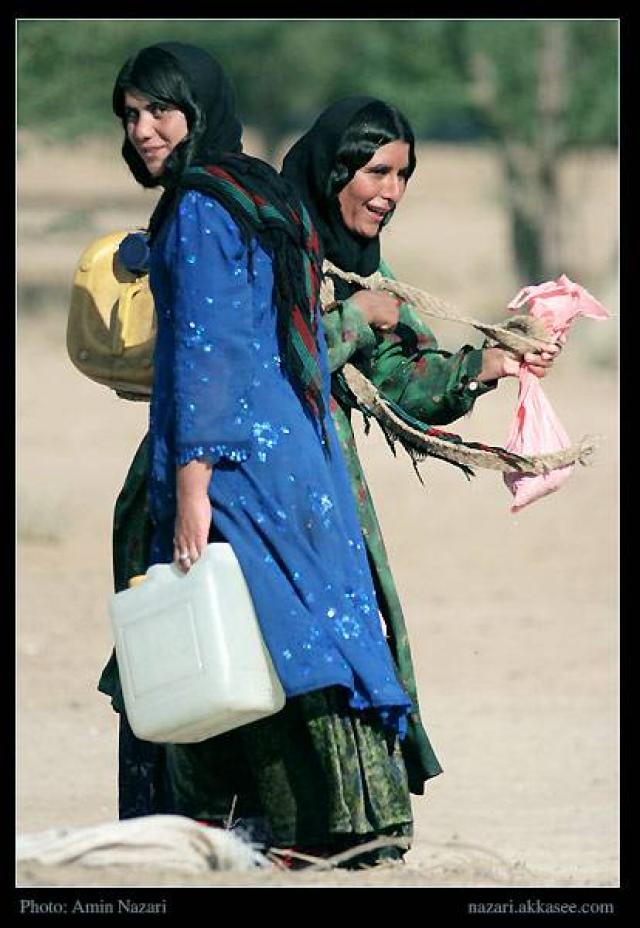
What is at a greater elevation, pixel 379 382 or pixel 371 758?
pixel 379 382

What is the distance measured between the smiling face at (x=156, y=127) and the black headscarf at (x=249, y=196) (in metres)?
0.02

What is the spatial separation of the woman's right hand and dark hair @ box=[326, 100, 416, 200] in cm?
Answer: 23

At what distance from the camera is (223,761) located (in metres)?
4.15

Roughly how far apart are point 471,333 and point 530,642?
23.9ft

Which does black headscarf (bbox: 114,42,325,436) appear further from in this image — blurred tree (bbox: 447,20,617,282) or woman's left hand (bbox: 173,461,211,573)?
blurred tree (bbox: 447,20,617,282)

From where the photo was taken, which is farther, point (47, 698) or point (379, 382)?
point (47, 698)

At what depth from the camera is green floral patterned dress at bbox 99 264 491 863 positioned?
13.1 ft

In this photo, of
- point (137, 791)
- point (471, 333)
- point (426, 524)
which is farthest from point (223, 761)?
point (471, 333)

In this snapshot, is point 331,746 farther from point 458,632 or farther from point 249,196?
point 458,632

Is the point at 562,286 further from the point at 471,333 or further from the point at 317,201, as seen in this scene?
the point at 471,333

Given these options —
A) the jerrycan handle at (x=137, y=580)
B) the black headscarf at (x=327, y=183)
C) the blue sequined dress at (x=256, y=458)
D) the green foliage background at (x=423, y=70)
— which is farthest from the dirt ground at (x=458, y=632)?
the green foliage background at (x=423, y=70)

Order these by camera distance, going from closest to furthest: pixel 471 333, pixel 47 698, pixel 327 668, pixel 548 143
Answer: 1. pixel 327 668
2. pixel 47 698
3. pixel 471 333
4. pixel 548 143

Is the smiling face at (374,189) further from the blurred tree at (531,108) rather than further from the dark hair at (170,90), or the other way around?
the blurred tree at (531,108)

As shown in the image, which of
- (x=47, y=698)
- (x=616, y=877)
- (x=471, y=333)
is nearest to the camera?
(x=616, y=877)
